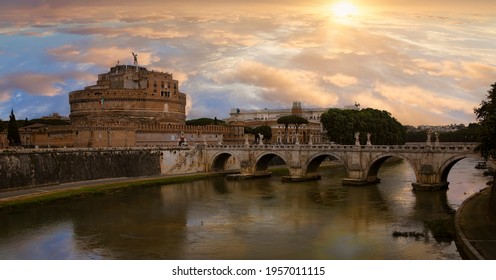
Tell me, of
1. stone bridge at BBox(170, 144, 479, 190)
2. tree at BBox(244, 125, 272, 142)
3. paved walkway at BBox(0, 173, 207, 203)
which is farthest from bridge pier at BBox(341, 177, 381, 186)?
tree at BBox(244, 125, 272, 142)

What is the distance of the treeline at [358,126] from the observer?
2216 inches

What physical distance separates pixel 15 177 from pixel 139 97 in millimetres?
28696

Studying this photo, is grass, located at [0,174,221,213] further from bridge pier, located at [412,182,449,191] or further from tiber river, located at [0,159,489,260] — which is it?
bridge pier, located at [412,182,449,191]

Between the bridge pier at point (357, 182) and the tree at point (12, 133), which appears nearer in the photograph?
the bridge pier at point (357, 182)

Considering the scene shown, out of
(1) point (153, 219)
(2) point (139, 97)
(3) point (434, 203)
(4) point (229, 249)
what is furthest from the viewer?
(2) point (139, 97)

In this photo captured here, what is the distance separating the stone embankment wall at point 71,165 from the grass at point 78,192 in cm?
295

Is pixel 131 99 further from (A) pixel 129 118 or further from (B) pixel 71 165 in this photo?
(B) pixel 71 165

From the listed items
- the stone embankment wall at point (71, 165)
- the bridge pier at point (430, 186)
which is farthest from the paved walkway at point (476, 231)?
the stone embankment wall at point (71, 165)

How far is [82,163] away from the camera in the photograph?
125ft

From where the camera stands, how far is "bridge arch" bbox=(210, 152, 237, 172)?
4889cm

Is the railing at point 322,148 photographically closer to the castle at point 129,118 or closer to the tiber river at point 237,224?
the tiber river at point 237,224

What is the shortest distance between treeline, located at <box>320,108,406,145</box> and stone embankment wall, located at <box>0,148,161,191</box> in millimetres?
19666
